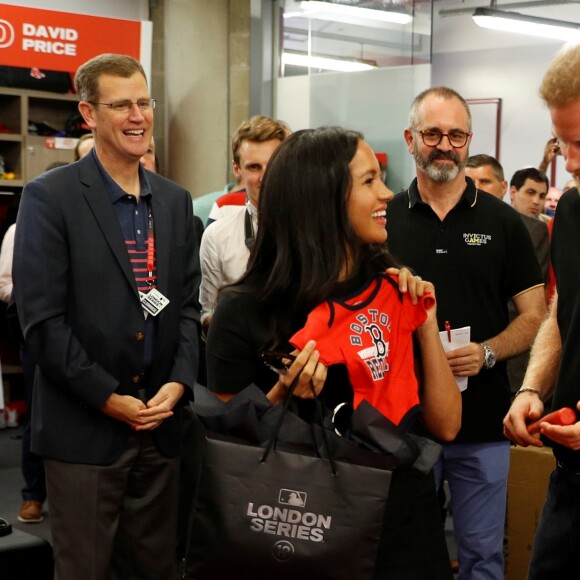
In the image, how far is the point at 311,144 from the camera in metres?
1.91

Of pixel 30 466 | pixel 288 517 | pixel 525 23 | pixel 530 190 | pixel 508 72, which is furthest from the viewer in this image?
pixel 508 72

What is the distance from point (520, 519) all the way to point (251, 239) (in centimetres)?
146

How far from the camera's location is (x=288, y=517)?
5.30 ft

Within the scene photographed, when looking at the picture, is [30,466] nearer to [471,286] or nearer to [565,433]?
[471,286]

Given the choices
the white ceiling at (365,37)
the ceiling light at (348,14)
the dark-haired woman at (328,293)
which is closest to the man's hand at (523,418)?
the dark-haired woman at (328,293)

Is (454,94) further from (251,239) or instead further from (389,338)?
(389,338)

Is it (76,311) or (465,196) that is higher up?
(465,196)

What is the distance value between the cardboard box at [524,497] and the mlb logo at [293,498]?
2.21m

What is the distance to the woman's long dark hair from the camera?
189 cm

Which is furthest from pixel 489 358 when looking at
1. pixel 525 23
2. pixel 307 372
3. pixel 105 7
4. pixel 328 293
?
pixel 525 23

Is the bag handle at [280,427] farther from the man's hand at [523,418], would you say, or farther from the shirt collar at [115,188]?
the shirt collar at [115,188]

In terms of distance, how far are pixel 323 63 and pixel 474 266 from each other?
5.57 metres

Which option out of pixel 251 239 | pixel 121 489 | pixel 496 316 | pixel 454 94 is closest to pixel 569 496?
pixel 496 316

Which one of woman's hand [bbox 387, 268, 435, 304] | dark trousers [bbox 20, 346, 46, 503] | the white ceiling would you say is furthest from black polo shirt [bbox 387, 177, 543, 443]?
the white ceiling
